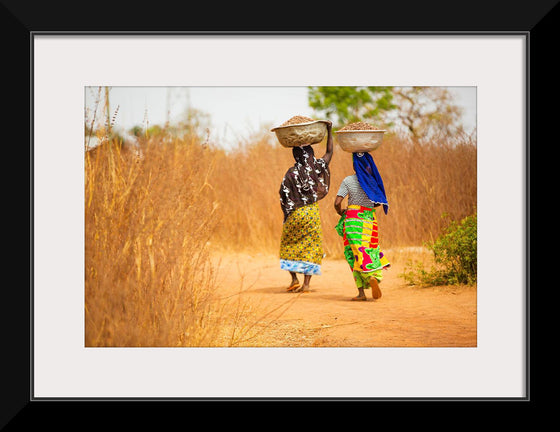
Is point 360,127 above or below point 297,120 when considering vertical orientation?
below

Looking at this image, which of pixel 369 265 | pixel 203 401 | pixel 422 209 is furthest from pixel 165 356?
pixel 422 209

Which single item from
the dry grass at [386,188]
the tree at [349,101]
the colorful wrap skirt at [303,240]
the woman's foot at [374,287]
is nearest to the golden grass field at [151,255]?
the colorful wrap skirt at [303,240]

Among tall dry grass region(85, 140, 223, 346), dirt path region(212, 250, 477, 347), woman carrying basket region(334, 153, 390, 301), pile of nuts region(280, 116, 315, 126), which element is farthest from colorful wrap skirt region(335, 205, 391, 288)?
tall dry grass region(85, 140, 223, 346)

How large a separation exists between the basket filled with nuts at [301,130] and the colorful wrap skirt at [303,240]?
32.0 inches

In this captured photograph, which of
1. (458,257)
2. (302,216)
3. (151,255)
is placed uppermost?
(302,216)

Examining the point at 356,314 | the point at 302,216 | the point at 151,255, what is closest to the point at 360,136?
the point at 302,216

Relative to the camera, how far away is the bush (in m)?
7.66

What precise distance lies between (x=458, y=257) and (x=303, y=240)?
1915 mm

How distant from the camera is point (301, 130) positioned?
6926mm

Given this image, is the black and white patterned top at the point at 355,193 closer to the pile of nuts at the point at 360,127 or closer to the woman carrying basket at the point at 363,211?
the woman carrying basket at the point at 363,211

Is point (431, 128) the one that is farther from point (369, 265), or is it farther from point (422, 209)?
point (369, 265)

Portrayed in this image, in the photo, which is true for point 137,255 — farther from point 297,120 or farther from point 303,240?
point 303,240
